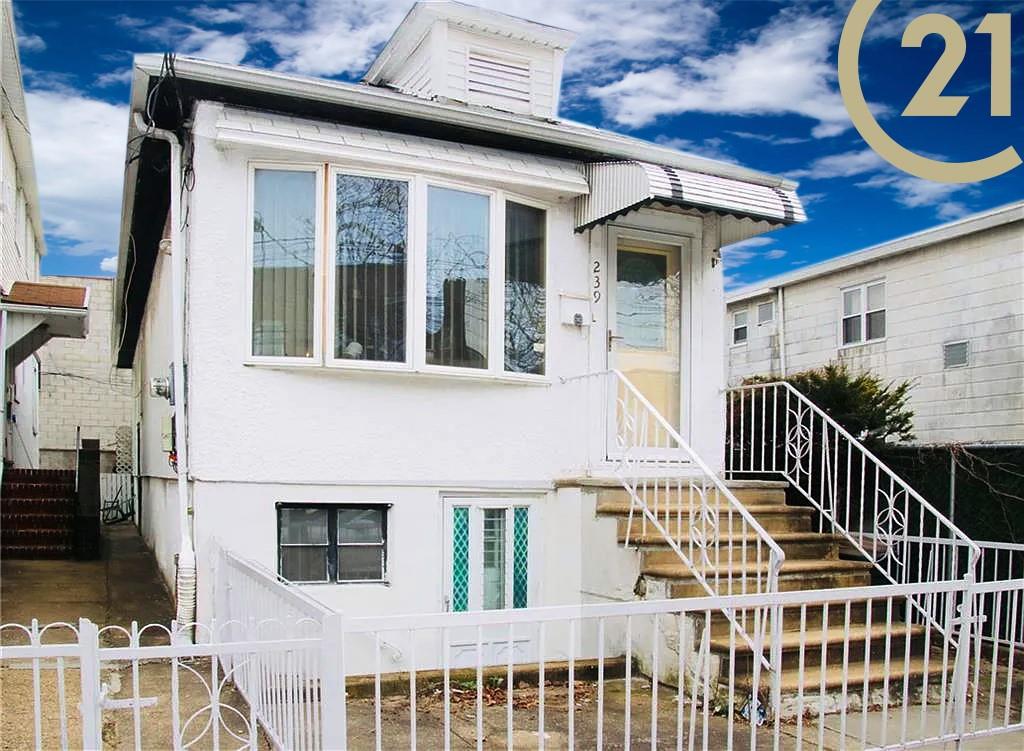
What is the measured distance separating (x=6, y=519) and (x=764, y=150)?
933 cm

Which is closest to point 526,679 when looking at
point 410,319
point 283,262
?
point 410,319

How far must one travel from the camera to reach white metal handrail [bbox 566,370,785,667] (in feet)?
19.4

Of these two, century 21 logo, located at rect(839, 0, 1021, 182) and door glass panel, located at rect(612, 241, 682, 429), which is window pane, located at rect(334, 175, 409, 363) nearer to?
door glass panel, located at rect(612, 241, 682, 429)

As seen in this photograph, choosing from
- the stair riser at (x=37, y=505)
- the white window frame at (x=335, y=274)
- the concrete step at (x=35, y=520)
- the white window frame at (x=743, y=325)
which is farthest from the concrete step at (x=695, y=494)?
the white window frame at (x=743, y=325)

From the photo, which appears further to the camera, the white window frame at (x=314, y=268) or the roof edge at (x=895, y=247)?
the roof edge at (x=895, y=247)

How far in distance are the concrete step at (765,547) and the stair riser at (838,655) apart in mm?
819

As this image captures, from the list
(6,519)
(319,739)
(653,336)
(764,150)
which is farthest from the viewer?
(6,519)

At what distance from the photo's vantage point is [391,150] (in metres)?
6.71

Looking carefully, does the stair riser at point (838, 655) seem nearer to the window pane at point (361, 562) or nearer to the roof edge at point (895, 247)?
the window pane at point (361, 562)

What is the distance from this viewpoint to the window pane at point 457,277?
696cm

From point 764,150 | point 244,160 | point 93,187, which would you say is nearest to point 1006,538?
point 764,150

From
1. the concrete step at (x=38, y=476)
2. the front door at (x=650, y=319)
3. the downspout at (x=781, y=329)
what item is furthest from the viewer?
the downspout at (x=781, y=329)

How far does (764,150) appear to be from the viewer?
29.9 feet

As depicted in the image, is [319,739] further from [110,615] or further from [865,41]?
Result: [865,41]
